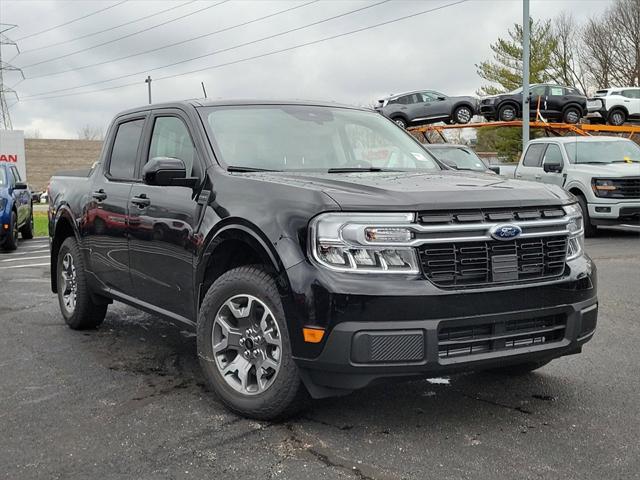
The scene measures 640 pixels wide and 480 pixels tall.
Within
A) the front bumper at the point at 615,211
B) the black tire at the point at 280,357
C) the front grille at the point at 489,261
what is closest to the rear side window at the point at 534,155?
the front bumper at the point at 615,211

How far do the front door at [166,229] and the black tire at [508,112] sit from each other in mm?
24127

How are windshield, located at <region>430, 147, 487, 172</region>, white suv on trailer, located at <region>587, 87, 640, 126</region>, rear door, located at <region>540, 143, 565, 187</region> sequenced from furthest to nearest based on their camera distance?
white suv on trailer, located at <region>587, 87, 640, 126</region> < windshield, located at <region>430, 147, 487, 172</region> < rear door, located at <region>540, 143, 565, 187</region>

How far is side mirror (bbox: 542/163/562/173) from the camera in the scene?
48.6 feet

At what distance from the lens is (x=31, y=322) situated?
6859mm

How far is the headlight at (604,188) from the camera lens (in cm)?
1396

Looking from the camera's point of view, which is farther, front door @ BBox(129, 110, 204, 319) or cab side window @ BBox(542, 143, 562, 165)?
cab side window @ BBox(542, 143, 562, 165)

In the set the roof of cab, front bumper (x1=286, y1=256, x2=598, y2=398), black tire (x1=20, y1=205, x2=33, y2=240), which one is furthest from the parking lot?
black tire (x1=20, y1=205, x2=33, y2=240)

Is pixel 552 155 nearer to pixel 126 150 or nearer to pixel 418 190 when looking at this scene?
pixel 126 150

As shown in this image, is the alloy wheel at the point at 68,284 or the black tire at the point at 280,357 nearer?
the black tire at the point at 280,357

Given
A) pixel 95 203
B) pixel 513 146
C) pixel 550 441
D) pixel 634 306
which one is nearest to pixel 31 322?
pixel 95 203

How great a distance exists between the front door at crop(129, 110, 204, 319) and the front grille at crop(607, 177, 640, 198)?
1091 cm

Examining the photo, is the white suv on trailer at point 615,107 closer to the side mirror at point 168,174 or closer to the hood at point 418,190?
Result: the hood at point 418,190

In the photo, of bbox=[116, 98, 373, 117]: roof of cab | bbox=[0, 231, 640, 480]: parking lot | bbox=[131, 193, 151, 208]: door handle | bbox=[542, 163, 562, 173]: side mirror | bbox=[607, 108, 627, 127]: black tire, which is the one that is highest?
bbox=[607, 108, 627, 127]: black tire

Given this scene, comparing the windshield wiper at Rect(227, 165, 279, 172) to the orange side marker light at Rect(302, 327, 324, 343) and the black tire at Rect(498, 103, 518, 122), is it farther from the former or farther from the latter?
the black tire at Rect(498, 103, 518, 122)
